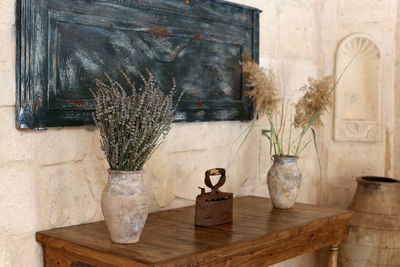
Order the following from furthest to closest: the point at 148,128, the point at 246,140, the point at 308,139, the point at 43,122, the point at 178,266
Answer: the point at 308,139 < the point at 246,140 < the point at 43,122 < the point at 148,128 < the point at 178,266

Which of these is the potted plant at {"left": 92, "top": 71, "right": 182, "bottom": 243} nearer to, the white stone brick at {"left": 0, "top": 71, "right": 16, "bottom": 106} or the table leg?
the white stone brick at {"left": 0, "top": 71, "right": 16, "bottom": 106}

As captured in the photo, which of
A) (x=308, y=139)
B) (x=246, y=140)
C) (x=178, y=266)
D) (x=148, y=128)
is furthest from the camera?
(x=308, y=139)

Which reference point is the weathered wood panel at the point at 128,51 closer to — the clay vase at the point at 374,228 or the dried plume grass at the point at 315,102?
the dried plume grass at the point at 315,102

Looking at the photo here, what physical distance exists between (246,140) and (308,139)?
0.59m

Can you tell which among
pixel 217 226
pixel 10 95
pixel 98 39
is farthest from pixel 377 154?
pixel 10 95

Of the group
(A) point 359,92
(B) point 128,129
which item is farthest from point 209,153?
(A) point 359,92

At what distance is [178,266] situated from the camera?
1.79m

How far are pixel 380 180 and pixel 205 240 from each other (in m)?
1.82

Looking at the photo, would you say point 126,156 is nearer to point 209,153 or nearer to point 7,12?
point 7,12

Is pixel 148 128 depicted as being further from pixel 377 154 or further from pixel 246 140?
pixel 377 154

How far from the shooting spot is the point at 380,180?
3.52 metres

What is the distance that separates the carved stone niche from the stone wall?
0.14 feet

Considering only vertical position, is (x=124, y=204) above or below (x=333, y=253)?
above

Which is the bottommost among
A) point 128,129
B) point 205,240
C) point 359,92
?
point 205,240
